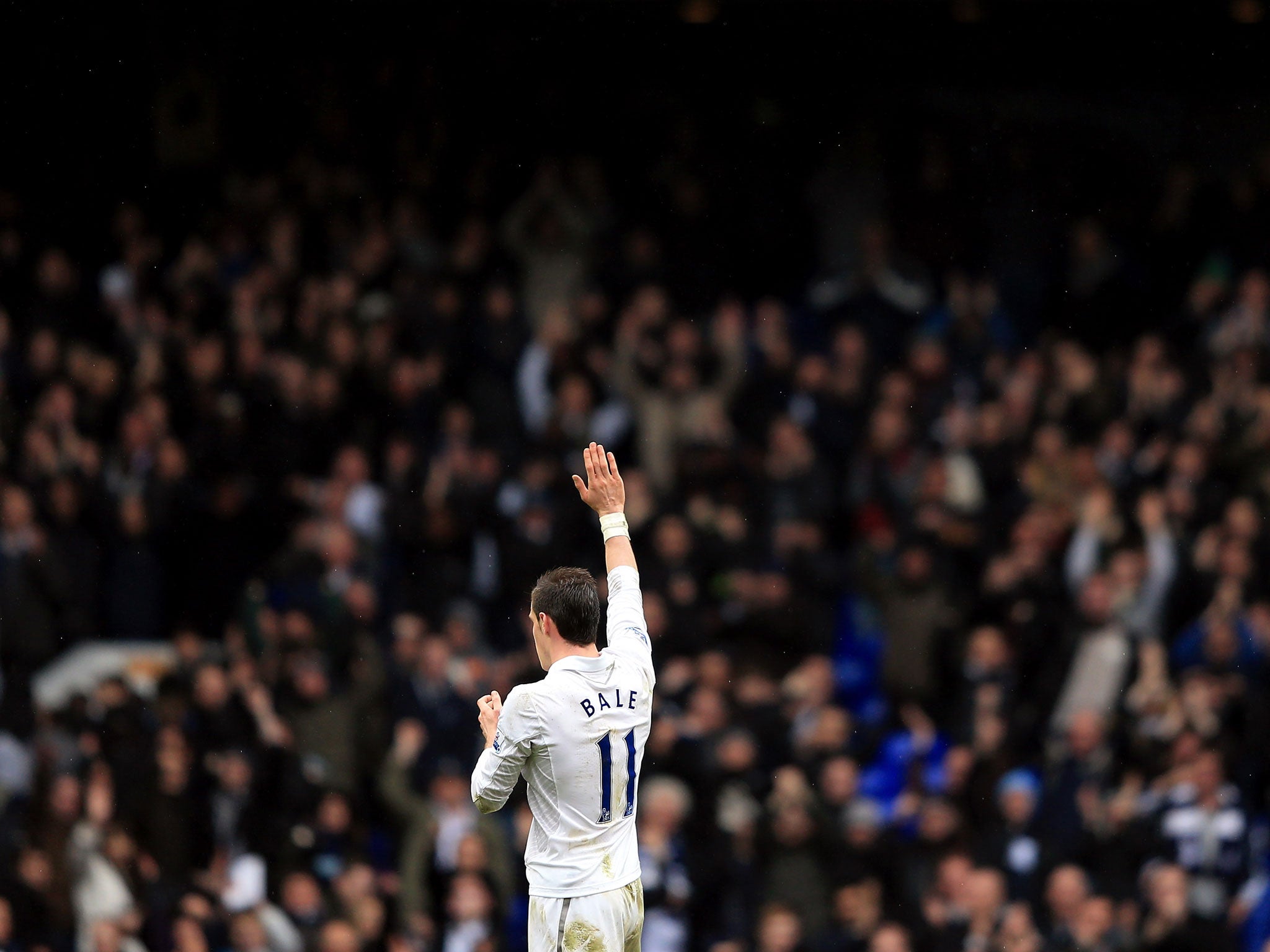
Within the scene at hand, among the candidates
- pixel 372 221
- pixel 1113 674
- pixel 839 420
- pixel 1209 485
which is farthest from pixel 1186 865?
pixel 372 221

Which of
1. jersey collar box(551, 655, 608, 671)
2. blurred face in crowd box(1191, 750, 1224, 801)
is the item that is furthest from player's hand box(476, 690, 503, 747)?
blurred face in crowd box(1191, 750, 1224, 801)

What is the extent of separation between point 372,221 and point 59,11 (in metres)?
3.60

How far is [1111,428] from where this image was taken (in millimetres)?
14852

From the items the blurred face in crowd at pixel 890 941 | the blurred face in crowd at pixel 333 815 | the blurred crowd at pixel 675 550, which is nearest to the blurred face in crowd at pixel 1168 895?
the blurred crowd at pixel 675 550

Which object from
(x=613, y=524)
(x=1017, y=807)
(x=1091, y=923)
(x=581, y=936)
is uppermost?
(x=1017, y=807)

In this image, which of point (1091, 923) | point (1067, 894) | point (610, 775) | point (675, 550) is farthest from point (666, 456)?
point (610, 775)

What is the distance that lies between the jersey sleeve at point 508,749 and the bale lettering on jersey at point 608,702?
17 cm

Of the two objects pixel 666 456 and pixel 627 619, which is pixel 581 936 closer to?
pixel 627 619

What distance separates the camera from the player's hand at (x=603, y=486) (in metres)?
6.35

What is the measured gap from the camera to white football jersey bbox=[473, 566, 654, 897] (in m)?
6.16

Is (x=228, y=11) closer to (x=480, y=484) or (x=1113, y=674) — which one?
(x=480, y=484)

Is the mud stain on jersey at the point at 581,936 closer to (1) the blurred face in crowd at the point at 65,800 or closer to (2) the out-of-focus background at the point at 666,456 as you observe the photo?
(2) the out-of-focus background at the point at 666,456

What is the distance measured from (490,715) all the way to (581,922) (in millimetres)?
723

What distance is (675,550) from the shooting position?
13.4m
